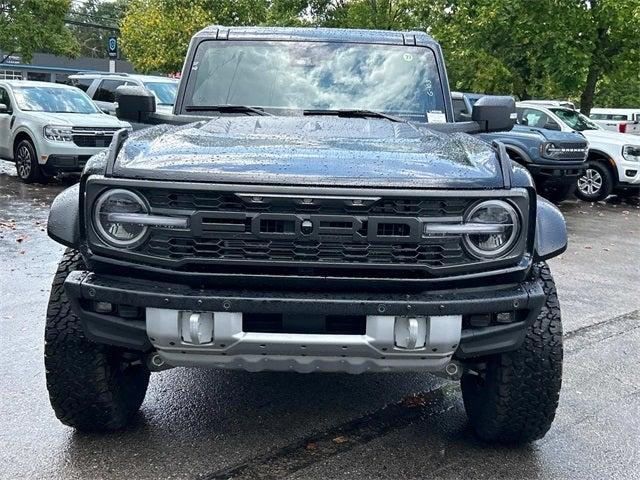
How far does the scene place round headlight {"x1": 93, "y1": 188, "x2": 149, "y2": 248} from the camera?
2.97 m

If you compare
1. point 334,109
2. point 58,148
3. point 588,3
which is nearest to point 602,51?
point 588,3

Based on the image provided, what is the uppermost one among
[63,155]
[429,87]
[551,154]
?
[429,87]

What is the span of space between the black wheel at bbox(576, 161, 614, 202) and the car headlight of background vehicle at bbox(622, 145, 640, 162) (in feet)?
1.37

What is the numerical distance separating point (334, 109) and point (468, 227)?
1582 millimetres

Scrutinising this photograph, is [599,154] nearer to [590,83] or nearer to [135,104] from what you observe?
[590,83]

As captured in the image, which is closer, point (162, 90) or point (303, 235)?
point (303, 235)

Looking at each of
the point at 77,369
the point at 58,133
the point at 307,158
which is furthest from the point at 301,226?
the point at 58,133

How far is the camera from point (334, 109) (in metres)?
4.30

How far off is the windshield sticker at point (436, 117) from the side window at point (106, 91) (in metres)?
13.4

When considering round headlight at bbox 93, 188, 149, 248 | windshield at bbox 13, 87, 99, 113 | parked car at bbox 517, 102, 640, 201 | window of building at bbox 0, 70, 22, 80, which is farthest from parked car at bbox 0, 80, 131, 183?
window of building at bbox 0, 70, 22, 80

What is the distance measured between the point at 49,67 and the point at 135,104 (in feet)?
162

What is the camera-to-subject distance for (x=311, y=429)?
373cm

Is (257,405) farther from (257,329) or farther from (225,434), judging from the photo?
(257,329)

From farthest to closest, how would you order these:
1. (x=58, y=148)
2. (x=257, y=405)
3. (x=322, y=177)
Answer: (x=58, y=148) < (x=257, y=405) < (x=322, y=177)
